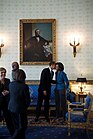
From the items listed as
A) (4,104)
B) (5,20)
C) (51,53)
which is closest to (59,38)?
(51,53)

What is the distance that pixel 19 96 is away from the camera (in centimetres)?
502

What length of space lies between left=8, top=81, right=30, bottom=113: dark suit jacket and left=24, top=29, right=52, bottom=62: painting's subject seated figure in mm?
4409

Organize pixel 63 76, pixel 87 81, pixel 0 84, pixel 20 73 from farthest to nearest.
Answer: pixel 87 81 < pixel 63 76 < pixel 0 84 < pixel 20 73

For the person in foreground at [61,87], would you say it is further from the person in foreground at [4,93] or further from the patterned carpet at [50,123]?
the person in foreground at [4,93]

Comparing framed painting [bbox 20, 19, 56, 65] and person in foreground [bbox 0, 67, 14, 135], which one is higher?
framed painting [bbox 20, 19, 56, 65]

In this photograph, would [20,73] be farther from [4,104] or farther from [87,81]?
[87,81]

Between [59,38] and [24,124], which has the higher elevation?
[59,38]

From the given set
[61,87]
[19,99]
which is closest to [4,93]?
[19,99]

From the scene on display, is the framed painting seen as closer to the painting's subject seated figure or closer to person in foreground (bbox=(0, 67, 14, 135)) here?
the painting's subject seated figure

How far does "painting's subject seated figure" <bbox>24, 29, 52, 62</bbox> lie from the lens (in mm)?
9406

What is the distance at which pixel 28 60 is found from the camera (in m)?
9.46

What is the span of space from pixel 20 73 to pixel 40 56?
14.4 feet

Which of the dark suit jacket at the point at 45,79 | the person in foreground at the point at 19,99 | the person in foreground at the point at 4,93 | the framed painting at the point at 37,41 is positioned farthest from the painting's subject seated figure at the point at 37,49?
the person in foreground at the point at 19,99

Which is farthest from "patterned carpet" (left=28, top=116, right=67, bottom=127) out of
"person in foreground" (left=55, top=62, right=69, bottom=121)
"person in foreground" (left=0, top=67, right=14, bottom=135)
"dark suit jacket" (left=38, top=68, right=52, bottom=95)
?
"person in foreground" (left=0, top=67, right=14, bottom=135)
